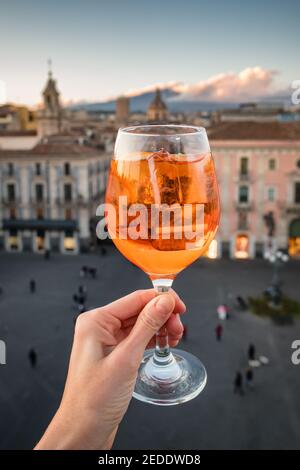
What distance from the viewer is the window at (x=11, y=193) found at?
31.2m

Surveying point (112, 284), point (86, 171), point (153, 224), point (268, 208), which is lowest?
point (112, 284)


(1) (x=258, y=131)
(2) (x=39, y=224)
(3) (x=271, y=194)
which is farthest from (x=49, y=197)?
(3) (x=271, y=194)

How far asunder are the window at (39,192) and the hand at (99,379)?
2968 cm

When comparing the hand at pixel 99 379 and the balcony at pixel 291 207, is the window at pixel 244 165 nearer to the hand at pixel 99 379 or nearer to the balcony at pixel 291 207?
the balcony at pixel 291 207

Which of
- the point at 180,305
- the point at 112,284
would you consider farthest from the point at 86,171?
the point at 180,305

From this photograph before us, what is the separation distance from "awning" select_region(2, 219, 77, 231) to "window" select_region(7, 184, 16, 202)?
1409 mm

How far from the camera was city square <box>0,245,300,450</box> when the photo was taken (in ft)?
37.2

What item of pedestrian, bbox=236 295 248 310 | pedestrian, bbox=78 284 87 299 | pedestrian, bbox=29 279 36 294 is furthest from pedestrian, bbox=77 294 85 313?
pedestrian, bbox=236 295 248 310

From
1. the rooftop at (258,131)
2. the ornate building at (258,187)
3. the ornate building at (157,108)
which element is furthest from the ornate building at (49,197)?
the ornate building at (157,108)

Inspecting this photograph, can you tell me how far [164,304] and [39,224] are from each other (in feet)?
98.5

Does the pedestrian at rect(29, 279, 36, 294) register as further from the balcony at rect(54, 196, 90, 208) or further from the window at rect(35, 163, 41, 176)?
the window at rect(35, 163, 41, 176)
